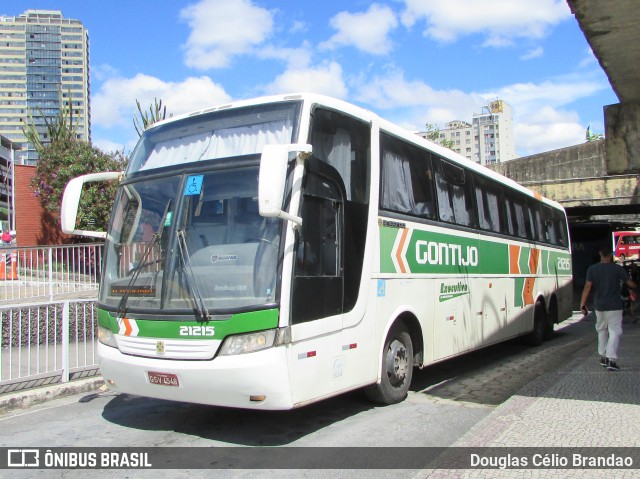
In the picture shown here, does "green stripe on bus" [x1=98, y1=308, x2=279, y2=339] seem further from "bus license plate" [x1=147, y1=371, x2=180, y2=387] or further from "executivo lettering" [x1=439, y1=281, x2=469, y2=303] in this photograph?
"executivo lettering" [x1=439, y1=281, x2=469, y2=303]

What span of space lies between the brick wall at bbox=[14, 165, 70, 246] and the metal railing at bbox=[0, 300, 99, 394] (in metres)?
12.3

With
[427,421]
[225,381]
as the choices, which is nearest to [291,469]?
[225,381]

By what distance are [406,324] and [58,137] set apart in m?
16.9

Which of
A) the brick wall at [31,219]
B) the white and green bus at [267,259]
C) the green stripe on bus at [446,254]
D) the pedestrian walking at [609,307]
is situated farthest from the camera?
the brick wall at [31,219]

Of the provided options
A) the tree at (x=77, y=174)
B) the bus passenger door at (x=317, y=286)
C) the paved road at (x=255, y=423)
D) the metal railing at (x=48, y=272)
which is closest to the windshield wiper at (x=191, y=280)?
the bus passenger door at (x=317, y=286)

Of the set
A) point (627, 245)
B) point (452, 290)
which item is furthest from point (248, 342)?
point (627, 245)

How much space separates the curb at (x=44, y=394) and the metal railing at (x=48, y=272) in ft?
11.5

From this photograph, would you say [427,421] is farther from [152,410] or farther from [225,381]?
[152,410]

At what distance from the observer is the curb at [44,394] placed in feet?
23.2

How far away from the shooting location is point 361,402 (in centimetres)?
693

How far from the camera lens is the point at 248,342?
4973 mm

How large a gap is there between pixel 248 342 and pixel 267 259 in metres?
0.75

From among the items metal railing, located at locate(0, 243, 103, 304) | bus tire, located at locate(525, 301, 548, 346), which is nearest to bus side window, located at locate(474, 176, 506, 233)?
bus tire, located at locate(525, 301, 548, 346)

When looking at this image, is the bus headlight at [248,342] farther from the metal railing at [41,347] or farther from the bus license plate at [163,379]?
the metal railing at [41,347]
